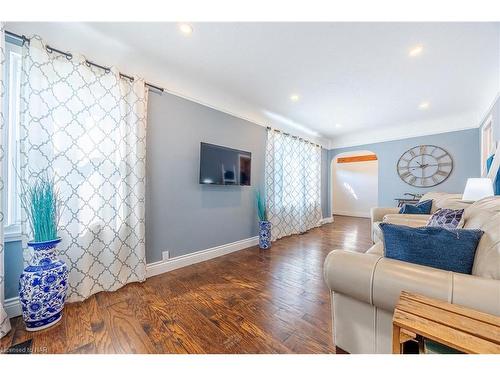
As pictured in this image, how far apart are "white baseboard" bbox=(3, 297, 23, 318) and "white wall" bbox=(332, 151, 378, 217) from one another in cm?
733

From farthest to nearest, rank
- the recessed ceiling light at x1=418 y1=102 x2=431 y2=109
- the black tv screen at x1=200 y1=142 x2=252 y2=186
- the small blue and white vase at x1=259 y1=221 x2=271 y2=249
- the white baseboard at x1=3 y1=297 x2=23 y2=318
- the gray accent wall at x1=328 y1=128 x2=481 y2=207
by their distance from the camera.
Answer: the gray accent wall at x1=328 y1=128 x2=481 y2=207
the recessed ceiling light at x1=418 y1=102 x2=431 y2=109
the small blue and white vase at x1=259 y1=221 x2=271 y2=249
the black tv screen at x1=200 y1=142 x2=252 y2=186
the white baseboard at x1=3 y1=297 x2=23 y2=318

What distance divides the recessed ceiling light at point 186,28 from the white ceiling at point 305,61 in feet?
0.13

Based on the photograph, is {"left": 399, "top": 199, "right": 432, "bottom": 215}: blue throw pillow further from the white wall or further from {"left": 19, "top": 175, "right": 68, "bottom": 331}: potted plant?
the white wall

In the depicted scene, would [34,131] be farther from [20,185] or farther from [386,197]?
[386,197]

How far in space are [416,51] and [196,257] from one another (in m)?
3.51

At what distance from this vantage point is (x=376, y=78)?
8.46ft

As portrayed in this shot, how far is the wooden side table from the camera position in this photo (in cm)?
61

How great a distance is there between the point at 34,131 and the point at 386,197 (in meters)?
6.19

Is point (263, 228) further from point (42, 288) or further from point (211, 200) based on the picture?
point (42, 288)

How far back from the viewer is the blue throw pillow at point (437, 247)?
91 centimetres

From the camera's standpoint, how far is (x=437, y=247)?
0.94 meters

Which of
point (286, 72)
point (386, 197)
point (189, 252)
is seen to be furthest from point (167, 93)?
point (386, 197)

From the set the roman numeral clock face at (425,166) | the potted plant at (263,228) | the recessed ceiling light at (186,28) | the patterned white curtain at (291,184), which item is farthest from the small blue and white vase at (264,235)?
the roman numeral clock face at (425,166)

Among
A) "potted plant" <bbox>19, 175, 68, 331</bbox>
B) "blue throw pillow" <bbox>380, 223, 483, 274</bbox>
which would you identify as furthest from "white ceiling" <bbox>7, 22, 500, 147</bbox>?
"blue throw pillow" <bbox>380, 223, 483, 274</bbox>
